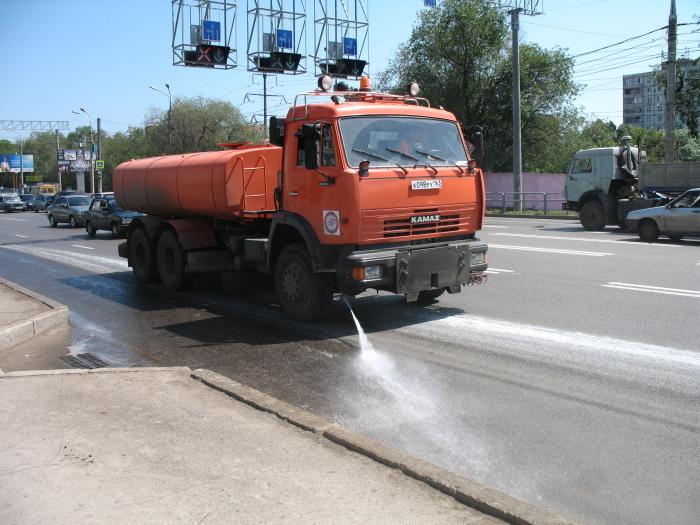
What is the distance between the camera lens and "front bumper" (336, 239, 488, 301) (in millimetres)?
8047

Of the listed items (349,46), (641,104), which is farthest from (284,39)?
(641,104)

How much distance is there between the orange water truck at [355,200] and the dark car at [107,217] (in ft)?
54.2

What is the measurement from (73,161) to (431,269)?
360ft

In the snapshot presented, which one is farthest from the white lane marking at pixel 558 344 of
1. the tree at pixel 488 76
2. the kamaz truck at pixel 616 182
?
the tree at pixel 488 76

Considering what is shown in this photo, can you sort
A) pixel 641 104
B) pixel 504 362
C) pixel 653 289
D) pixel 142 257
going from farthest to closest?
pixel 641 104, pixel 142 257, pixel 653 289, pixel 504 362

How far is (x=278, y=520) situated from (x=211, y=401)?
2.18 metres

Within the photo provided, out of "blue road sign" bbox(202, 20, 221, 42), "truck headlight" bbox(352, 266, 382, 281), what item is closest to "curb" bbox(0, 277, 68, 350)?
"truck headlight" bbox(352, 266, 382, 281)

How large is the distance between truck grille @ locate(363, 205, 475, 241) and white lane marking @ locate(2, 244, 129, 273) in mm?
9330

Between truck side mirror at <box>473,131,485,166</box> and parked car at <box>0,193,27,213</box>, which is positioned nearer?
truck side mirror at <box>473,131,485,166</box>

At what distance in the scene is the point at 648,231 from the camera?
18.1 m

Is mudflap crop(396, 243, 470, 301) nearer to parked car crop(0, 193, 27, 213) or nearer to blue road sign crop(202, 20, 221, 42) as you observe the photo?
blue road sign crop(202, 20, 221, 42)

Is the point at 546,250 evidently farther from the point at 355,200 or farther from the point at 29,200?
the point at 29,200

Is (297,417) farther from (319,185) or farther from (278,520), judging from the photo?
(319,185)

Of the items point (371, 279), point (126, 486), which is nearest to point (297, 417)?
point (126, 486)
